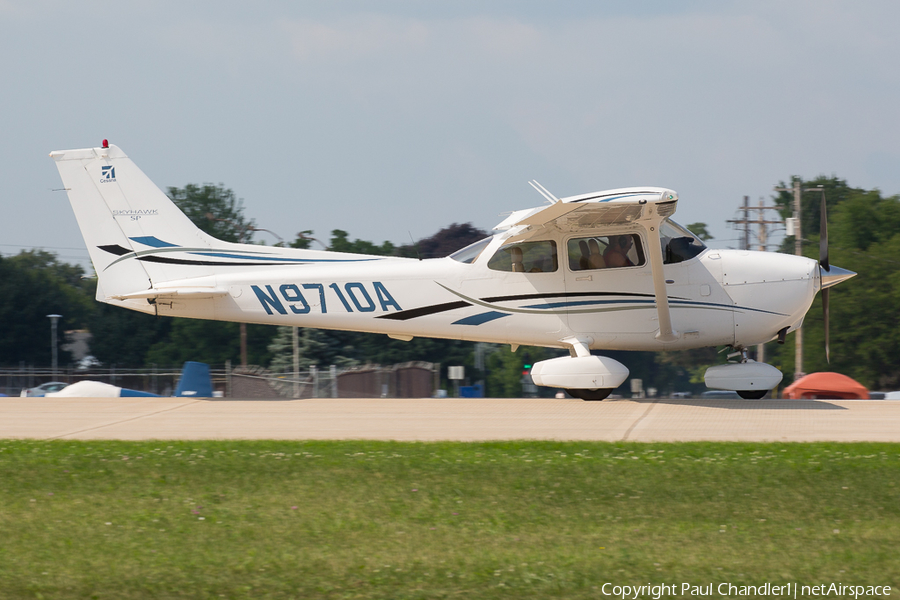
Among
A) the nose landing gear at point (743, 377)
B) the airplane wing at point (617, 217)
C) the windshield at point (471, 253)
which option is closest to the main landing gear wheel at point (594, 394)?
the airplane wing at point (617, 217)

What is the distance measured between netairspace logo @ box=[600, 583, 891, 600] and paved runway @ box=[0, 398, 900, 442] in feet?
13.2

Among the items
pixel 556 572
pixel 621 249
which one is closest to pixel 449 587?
pixel 556 572

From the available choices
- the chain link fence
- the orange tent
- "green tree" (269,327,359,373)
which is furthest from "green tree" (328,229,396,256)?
the orange tent

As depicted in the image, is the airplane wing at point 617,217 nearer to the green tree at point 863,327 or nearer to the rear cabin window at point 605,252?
the rear cabin window at point 605,252

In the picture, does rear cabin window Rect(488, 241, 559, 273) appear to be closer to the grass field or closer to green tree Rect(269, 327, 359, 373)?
the grass field

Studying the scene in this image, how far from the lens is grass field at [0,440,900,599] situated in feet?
15.2

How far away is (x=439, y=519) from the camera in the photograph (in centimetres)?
569

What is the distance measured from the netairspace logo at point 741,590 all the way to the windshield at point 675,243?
781 centimetres

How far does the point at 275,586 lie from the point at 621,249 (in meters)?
8.36

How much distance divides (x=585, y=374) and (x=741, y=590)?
7367 millimetres

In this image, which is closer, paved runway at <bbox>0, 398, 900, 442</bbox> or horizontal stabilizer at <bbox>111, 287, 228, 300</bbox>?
paved runway at <bbox>0, 398, 900, 442</bbox>

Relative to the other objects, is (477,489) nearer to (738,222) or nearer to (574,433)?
(574,433)

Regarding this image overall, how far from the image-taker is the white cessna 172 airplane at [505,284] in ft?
39.1

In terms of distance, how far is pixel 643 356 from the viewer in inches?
2726
